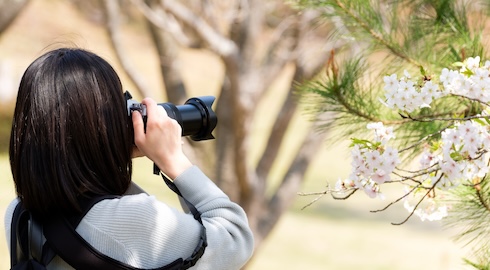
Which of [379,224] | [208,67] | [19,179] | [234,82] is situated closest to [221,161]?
[234,82]

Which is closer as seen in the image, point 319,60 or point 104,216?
point 104,216

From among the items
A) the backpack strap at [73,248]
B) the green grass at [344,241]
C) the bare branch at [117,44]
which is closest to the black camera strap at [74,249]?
the backpack strap at [73,248]

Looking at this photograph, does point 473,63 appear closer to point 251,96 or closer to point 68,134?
point 68,134

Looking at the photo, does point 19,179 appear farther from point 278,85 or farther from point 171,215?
point 278,85

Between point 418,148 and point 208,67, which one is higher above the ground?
point 418,148

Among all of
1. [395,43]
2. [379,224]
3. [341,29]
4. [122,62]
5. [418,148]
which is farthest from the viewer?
[379,224]

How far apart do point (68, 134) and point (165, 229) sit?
140mm

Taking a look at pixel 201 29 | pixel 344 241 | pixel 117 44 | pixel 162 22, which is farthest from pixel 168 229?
pixel 344 241

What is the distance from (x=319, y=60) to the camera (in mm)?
2971

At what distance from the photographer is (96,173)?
793 millimetres

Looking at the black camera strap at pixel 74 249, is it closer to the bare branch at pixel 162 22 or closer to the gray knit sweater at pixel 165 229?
the gray knit sweater at pixel 165 229

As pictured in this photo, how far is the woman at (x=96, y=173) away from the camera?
2.54 ft

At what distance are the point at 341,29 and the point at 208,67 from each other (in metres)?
5.90

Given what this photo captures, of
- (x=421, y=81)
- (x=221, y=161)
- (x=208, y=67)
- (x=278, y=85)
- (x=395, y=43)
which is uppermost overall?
(x=421, y=81)
